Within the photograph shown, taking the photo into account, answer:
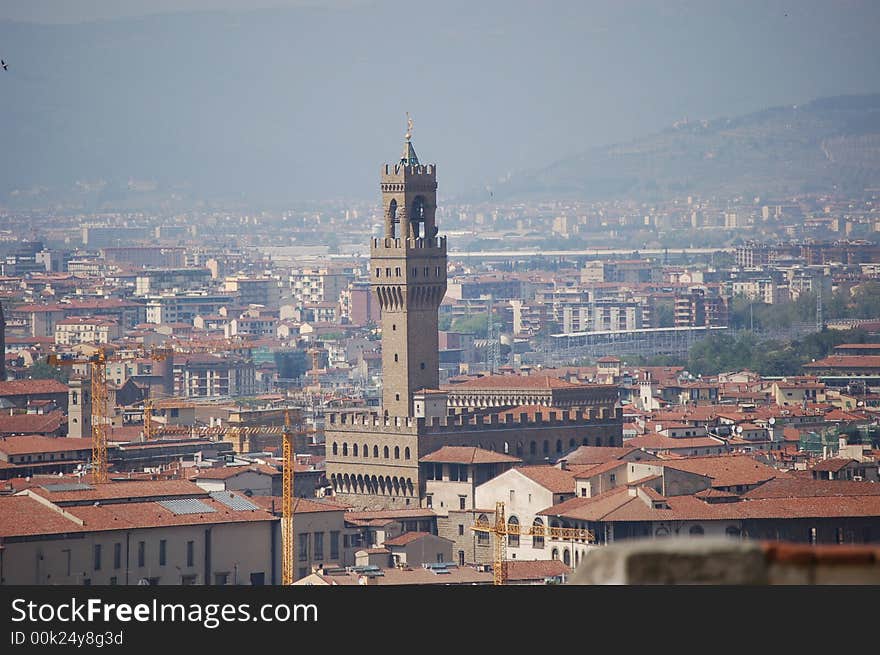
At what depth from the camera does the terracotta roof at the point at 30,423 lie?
64500mm

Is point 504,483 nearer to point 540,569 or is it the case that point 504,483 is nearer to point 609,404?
point 540,569

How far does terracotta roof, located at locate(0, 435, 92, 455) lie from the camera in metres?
57.1

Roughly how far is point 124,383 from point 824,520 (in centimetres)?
5115

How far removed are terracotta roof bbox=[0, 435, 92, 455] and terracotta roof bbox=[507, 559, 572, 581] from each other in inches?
642

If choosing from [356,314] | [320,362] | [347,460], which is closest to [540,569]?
[347,460]

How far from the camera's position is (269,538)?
42.2m

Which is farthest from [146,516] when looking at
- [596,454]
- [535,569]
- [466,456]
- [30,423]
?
[30,423]

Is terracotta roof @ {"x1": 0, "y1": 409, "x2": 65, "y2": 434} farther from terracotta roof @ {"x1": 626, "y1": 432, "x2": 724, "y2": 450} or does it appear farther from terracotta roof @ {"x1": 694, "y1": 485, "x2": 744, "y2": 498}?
terracotta roof @ {"x1": 694, "y1": 485, "x2": 744, "y2": 498}

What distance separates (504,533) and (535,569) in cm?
310

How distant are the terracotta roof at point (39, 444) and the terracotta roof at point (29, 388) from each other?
16.6 meters

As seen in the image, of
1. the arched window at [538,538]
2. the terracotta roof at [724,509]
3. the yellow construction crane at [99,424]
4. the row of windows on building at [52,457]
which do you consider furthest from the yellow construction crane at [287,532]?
the row of windows on building at [52,457]

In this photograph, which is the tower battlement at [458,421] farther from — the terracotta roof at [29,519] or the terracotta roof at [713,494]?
the terracotta roof at [29,519]

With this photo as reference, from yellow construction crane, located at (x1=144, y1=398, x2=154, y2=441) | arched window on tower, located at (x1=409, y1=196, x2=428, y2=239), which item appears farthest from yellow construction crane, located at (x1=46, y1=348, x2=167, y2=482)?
arched window on tower, located at (x1=409, y1=196, x2=428, y2=239)

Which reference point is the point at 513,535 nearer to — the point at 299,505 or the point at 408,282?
the point at 299,505
